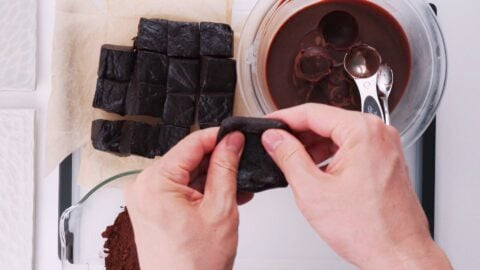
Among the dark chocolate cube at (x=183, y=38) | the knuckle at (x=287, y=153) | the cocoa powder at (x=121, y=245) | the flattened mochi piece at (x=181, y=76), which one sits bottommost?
the cocoa powder at (x=121, y=245)

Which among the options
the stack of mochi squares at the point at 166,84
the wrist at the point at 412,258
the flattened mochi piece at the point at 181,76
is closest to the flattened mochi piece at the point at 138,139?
the stack of mochi squares at the point at 166,84

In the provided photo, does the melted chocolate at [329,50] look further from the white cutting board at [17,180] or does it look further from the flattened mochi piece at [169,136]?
the white cutting board at [17,180]

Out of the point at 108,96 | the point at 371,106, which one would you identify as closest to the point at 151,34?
the point at 108,96

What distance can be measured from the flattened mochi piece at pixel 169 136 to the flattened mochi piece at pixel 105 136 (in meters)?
0.12

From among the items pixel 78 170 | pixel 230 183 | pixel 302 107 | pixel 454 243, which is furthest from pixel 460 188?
pixel 78 170

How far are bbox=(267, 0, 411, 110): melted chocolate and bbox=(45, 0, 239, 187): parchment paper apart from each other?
0.65ft

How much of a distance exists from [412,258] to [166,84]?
799 millimetres

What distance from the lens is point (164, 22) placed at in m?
1.29

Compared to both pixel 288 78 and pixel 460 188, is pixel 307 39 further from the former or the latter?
pixel 460 188

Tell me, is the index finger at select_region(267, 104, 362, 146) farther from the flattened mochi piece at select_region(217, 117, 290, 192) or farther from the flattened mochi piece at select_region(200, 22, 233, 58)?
the flattened mochi piece at select_region(200, 22, 233, 58)

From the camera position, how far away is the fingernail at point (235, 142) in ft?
2.97

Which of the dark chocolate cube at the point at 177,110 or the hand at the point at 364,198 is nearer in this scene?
the hand at the point at 364,198

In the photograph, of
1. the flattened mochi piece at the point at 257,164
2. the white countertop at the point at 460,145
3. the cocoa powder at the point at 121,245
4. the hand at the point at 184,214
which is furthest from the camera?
the white countertop at the point at 460,145

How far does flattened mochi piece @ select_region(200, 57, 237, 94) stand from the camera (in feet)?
4.22
